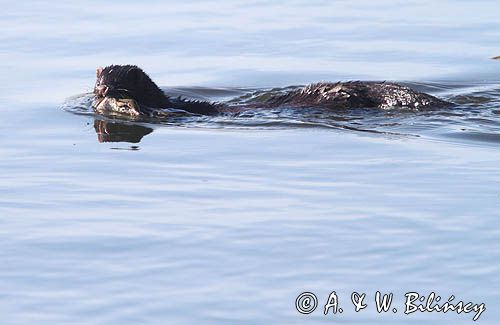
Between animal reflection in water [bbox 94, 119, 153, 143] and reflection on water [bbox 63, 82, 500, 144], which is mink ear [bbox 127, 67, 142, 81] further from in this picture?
animal reflection in water [bbox 94, 119, 153, 143]

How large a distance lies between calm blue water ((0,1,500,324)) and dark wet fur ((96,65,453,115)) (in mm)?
199

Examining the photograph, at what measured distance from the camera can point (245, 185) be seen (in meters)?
8.92

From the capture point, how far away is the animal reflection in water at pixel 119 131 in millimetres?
11016

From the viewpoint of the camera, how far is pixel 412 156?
983 cm

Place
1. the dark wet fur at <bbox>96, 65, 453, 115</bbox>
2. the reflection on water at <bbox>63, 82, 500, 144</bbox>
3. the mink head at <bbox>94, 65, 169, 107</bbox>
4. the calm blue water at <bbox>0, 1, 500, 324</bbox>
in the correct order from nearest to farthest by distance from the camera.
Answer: the calm blue water at <bbox>0, 1, 500, 324</bbox> < the reflection on water at <bbox>63, 82, 500, 144</bbox> < the dark wet fur at <bbox>96, 65, 453, 115</bbox> < the mink head at <bbox>94, 65, 169, 107</bbox>

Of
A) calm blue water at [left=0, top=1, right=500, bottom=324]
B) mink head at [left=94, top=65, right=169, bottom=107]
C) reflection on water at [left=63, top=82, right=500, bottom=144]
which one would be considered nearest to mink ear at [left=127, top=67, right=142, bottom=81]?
mink head at [left=94, top=65, right=169, bottom=107]

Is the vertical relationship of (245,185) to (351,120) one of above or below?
below

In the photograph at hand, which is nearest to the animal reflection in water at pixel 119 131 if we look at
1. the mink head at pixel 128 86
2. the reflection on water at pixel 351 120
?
the reflection on water at pixel 351 120

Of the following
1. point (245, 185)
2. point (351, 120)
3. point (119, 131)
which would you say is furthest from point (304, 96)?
point (245, 185)

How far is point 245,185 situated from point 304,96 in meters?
3.25

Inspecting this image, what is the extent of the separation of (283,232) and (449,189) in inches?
59.9

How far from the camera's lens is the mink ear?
476 inches

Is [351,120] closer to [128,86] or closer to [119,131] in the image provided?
[119,131]

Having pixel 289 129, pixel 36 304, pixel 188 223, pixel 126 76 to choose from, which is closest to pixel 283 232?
pixel 188 223
